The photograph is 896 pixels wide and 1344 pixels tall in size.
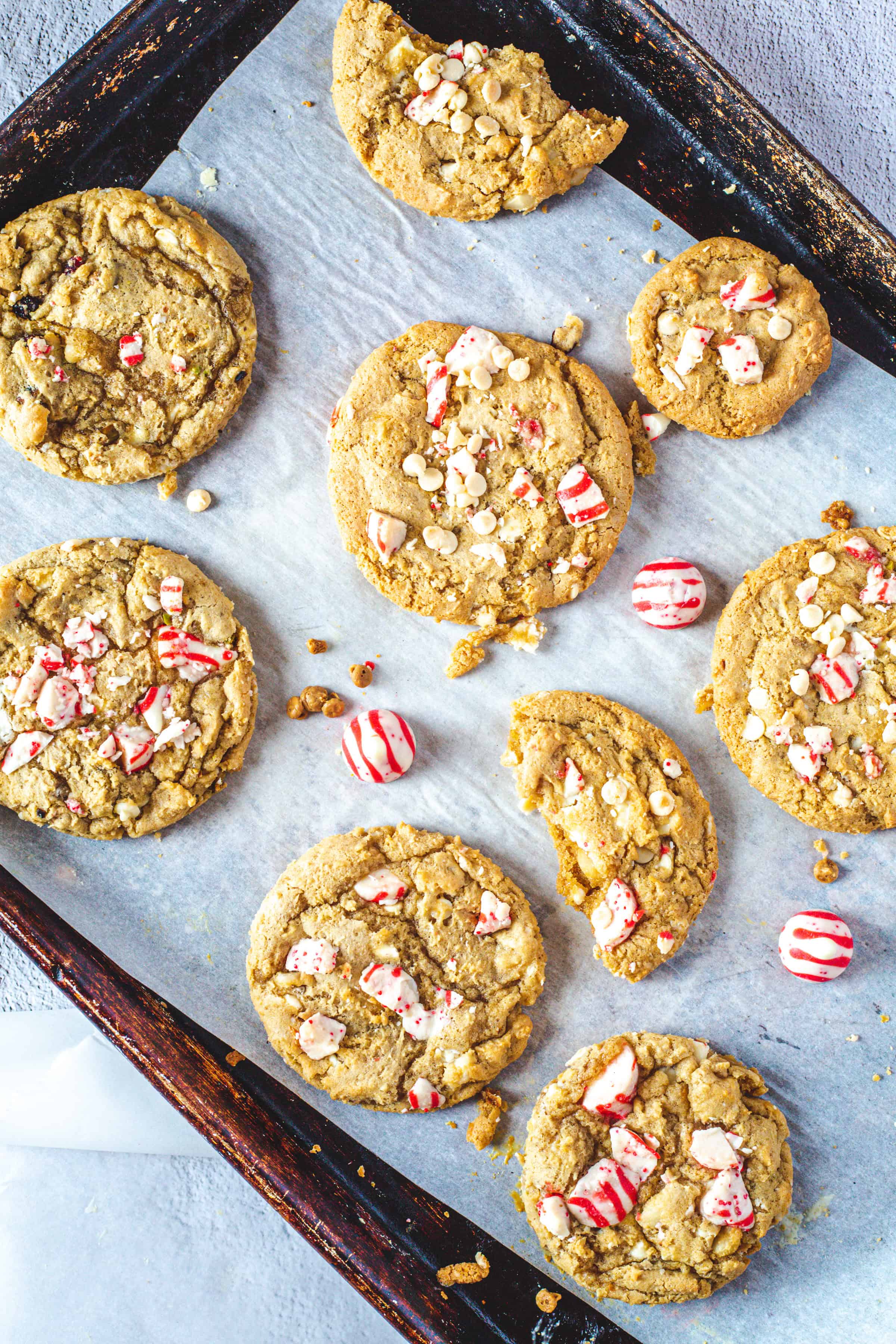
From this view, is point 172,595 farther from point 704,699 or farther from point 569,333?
point 704,699

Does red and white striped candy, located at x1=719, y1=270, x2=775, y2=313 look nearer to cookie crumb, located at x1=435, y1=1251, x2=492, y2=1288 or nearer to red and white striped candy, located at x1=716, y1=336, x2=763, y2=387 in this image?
red and white striped candy, located at x1=716, y1=336, x2=763, y2=387

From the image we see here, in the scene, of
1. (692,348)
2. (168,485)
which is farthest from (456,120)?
(168,485)

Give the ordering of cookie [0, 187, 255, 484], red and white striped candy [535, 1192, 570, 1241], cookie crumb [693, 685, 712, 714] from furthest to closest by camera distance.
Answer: cookie crumb [693, 685, 712, 714] < cookie [0, 187, 255, 484] < red and white striped candy [535, 1192, 570, 1241]

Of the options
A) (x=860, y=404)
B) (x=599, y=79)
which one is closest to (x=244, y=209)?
(x=599, y=79)

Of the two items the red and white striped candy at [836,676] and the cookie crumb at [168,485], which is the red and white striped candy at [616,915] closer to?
the red and white striped candy at [836,676]

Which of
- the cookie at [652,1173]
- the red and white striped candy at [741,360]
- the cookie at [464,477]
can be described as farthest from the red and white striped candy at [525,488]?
the cookie at [652,1173]

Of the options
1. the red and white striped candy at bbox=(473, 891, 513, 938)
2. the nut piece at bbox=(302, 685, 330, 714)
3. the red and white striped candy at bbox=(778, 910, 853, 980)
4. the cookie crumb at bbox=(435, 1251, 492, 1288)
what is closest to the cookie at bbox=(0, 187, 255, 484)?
the nut piece at bbox=(302, 685, 330, 714)
